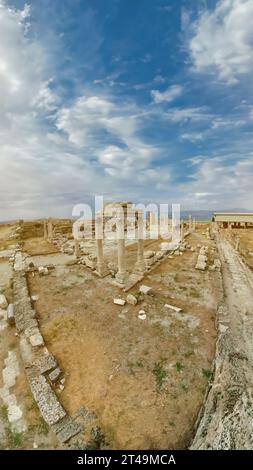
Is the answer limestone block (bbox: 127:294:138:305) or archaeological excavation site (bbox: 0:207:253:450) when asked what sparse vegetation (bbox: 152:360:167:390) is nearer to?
archaeological excavation site (bbox: 0:207:253:450)

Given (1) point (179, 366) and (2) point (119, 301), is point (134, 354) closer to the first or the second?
(1) point (179, 366)

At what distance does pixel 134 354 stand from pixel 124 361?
0.49m

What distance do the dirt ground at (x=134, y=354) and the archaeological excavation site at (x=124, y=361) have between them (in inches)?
1.3

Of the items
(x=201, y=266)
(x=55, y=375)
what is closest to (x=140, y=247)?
(x=201, y=266)

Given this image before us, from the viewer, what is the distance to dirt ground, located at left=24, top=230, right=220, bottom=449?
18.4 feet

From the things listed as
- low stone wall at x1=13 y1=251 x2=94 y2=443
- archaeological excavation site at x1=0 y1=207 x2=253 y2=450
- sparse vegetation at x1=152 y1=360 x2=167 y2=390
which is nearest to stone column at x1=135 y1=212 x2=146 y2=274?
archaeological excavation site at x1=0 y1=207 x2=253 y2=450

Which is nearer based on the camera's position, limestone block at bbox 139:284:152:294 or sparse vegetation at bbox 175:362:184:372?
sparse vegetation at bbox 175:362:184:372

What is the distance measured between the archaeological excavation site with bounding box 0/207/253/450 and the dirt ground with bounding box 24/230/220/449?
1.3 inches

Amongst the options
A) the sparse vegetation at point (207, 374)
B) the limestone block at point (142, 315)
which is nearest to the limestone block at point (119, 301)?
the limestone block at point (142, 315)

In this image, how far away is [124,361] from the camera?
7586 mm

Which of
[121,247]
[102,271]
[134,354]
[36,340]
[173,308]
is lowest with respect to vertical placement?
[134,354]

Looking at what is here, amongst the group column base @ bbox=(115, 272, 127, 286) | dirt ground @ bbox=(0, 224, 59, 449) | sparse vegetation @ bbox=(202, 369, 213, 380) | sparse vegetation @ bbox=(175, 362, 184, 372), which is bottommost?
dirt ground @ bbox=(0, 224, 59, 449)

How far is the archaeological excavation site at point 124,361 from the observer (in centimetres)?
528
